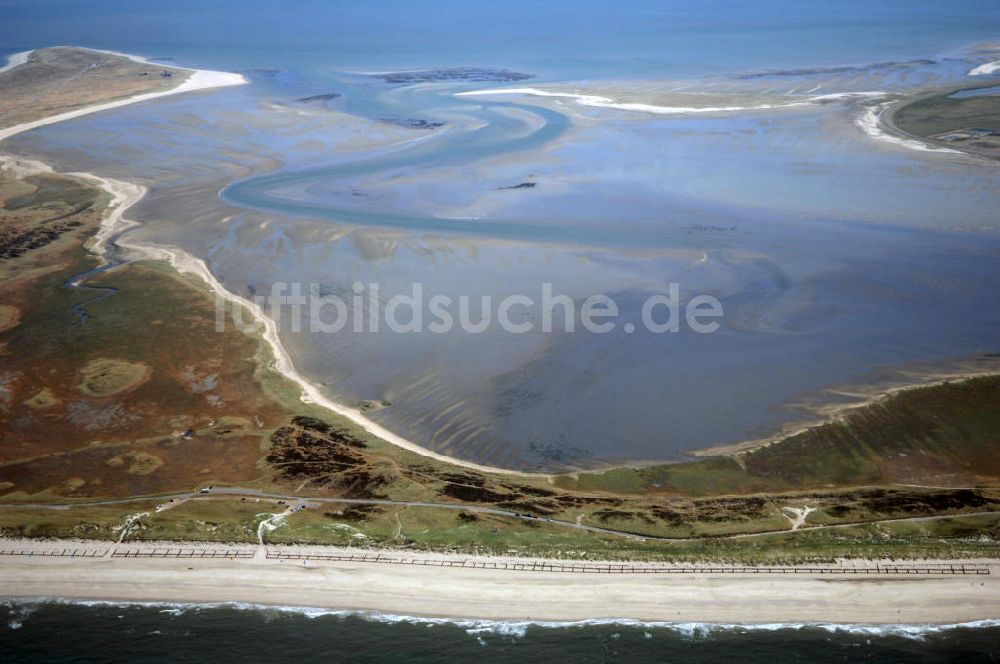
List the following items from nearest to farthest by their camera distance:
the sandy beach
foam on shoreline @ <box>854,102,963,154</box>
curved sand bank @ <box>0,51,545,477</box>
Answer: the sandy beach < curved sand bank @ <box>0,51,545,477</box> < foam on shoreline @ <box>854,102,963,154</box>

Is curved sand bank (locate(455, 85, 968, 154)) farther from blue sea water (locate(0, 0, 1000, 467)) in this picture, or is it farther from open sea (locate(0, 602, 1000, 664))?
open sea (locate(0, 602, 1000, 664))

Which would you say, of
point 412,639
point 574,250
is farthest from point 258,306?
point 412,639

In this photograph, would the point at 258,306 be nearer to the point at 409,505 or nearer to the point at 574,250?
the point at 574,250

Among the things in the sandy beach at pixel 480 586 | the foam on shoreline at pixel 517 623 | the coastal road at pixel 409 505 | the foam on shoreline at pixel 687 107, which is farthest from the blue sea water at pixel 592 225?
the foam on shoreline at pixel 517 623

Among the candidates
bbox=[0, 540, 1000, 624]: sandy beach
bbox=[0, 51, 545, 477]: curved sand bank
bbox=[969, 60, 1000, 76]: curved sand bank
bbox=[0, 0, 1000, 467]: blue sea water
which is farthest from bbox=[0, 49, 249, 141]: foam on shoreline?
bbox=[969, 60, 1000, 76]: curved sand bank

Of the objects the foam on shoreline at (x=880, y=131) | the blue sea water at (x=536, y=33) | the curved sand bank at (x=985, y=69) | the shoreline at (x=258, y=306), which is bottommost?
the shoreline at (x=258, y=306)

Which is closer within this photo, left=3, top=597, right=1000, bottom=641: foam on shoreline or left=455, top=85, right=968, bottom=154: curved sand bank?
left=3, top=597, right=1000, bottom=641: foam on shoreline

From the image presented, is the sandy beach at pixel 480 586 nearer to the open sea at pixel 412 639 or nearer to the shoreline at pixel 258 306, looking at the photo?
the open sea at pixel 412 639
